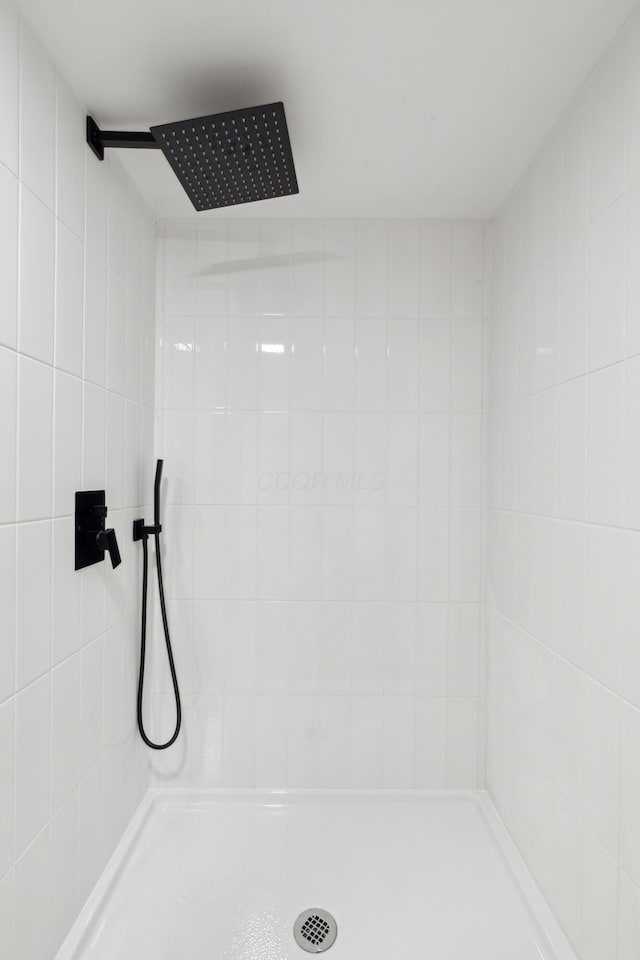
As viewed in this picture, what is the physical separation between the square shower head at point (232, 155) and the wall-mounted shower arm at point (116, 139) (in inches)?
2.7

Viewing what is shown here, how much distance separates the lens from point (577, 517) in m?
1.23

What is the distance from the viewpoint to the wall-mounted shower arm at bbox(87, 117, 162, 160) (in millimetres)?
1310

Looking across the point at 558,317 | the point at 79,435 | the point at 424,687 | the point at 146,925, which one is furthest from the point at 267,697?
the point at 558,317

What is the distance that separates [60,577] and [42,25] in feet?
3.60

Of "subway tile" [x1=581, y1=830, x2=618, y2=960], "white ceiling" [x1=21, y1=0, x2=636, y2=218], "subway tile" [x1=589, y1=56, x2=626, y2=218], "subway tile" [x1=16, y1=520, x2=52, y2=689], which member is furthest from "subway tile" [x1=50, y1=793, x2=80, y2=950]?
"subway tile" [x1=589, y1=56, x2=626, y2=218]

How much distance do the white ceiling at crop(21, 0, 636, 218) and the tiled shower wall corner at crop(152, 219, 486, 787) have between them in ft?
1.07

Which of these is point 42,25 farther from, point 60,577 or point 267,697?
point 267,697

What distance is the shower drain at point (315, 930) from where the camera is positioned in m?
1.29

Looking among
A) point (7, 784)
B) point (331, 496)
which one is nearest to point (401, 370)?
point (331, 496)

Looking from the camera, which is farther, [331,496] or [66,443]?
[331,496]

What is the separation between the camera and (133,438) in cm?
166

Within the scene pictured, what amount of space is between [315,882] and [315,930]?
0.15 meters

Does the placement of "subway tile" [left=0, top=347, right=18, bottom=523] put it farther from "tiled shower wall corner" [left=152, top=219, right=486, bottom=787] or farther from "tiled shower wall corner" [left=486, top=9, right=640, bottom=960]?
"tiled shower wall corner" [left=486, top=9, right=640, bottom=960]

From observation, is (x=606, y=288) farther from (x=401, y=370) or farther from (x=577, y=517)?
(x=401, y=370)
